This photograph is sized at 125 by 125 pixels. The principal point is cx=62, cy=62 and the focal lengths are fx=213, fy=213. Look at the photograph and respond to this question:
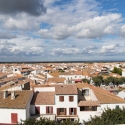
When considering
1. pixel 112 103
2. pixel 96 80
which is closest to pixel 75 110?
pixel 112 103

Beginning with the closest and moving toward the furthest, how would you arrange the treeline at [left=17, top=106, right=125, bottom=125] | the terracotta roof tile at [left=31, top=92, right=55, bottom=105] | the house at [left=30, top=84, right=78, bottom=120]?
the treeline at [left=17, top=106, right=125, bottom=125] < the house at [left=30, top=84, right=78, bottom=120] < the terracotta roof tile at [left=31, top=92, right=55, bottom=105]

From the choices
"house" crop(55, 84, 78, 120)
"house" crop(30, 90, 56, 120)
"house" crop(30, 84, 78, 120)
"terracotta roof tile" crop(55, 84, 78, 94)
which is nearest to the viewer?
"house" crop(30, 90, 56, 120)

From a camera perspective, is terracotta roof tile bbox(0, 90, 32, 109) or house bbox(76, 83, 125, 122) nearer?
terracotta roof tile bbox(0, 90, 32, 109)

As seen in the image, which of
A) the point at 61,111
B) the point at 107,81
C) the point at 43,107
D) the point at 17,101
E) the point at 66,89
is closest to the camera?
the point at 17,101

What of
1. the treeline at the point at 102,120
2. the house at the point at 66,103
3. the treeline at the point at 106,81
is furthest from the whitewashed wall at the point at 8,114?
the treeline at the point at 106,81

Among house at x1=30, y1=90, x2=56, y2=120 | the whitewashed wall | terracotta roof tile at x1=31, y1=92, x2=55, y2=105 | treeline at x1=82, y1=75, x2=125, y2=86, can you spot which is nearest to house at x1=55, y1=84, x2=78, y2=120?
house at x1=30, y1=90, x2=56, y2=120

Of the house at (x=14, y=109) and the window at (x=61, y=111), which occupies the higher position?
the house at (x=14, y=109)

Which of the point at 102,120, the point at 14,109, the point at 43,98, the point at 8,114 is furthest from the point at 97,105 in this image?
the point at 8,114

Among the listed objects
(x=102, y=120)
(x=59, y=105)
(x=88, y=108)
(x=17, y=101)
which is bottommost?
(x=88, y=108)

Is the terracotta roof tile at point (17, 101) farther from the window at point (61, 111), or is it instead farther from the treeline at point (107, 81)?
the treeline at point (107, 81)

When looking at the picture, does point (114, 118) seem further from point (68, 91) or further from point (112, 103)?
point (68, 91)

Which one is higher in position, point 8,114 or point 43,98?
point 43,98

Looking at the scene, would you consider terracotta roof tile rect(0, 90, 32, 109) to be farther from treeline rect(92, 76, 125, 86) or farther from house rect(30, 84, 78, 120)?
treeline rect(92, 76, 125, 86)

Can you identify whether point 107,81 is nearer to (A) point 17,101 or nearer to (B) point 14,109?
(A) point 17,101
